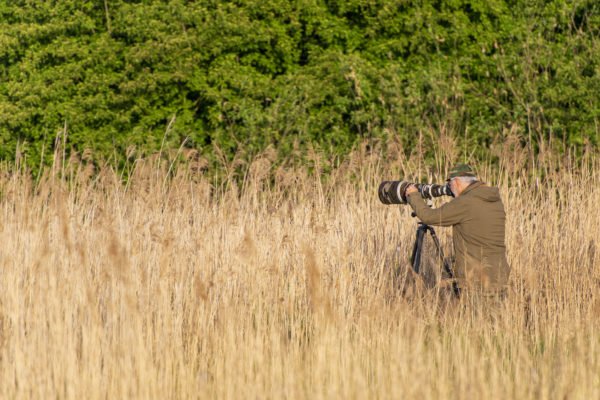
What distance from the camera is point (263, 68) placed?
52.9ft

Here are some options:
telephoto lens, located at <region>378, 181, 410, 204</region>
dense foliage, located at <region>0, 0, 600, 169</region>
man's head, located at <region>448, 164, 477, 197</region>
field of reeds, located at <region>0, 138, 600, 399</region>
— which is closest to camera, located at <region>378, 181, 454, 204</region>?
telephoto lens, located at <region>378, 181, 410, 204</region>

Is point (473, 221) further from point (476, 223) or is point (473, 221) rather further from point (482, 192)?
point (482, 192)

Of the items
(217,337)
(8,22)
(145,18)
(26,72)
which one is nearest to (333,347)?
(217,337)

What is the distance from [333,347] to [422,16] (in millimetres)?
12394

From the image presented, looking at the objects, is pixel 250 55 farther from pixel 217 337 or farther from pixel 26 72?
pixel 217 337

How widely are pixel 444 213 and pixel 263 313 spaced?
1.27 metres

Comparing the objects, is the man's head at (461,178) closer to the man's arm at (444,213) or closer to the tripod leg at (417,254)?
the man's arm at (444,213)

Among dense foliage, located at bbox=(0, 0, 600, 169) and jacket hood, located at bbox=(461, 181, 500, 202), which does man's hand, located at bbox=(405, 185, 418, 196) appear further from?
dense foliage, located at bbox=(0, 0, 600, 169)

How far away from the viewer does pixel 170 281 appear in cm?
453

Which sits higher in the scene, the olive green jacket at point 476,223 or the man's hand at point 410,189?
the man's hand at point 410,189

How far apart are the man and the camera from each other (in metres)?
0.13

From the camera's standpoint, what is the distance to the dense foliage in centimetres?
1344

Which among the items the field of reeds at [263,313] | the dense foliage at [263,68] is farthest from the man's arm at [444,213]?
the dense foliage at [263,68]

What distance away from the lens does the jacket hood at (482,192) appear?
15.8ft
